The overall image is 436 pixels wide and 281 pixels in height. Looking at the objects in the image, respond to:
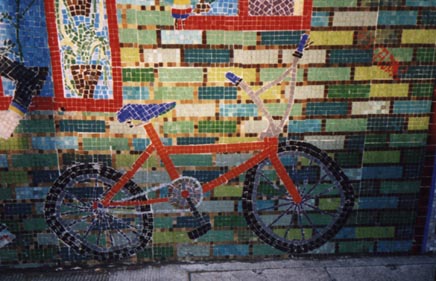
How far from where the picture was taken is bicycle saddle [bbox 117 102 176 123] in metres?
3.91

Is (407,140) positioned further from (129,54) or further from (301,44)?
(129,54)

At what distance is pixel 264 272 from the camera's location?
418 cm

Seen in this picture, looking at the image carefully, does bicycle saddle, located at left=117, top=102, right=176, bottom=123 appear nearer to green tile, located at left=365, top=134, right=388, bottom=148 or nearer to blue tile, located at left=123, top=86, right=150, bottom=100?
blue tile, located at left=123, top=86, right=150, bottom=100

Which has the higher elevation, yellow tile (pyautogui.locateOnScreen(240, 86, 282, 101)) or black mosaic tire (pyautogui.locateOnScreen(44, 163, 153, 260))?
yellow tile (pyautogui.locateOnScreen(240, 86, 282, 101))

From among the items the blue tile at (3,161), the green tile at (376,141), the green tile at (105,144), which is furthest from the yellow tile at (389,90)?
the blue tile at (3,161)

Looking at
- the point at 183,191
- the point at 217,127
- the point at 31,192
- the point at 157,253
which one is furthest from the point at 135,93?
the point at 157,253

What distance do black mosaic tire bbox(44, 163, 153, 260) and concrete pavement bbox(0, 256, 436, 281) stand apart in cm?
23

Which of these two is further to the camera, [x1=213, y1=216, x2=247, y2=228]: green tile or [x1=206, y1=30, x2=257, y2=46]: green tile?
[x1=213, y1=216, x2=247, y2=228]: green tile

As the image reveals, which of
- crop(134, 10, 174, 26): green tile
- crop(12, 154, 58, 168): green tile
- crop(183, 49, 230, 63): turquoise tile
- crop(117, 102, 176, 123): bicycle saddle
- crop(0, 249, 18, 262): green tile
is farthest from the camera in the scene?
crop(0, 249, 18, 262): green tile

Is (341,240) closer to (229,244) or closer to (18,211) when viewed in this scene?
(229,244)

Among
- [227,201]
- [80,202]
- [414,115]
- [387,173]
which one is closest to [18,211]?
[80,202]

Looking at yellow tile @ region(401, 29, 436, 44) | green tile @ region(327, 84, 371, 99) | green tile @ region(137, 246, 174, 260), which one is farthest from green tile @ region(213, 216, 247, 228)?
yellow tile @ region(401, 29, 436, 44)

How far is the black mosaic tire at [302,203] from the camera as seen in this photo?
13.6 feet

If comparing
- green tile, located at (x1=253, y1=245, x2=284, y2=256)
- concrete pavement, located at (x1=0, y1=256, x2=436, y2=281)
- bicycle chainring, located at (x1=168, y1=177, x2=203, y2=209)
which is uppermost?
bicycle chainring, located at (x1=168, y1=177, x2=203, y2=209)
